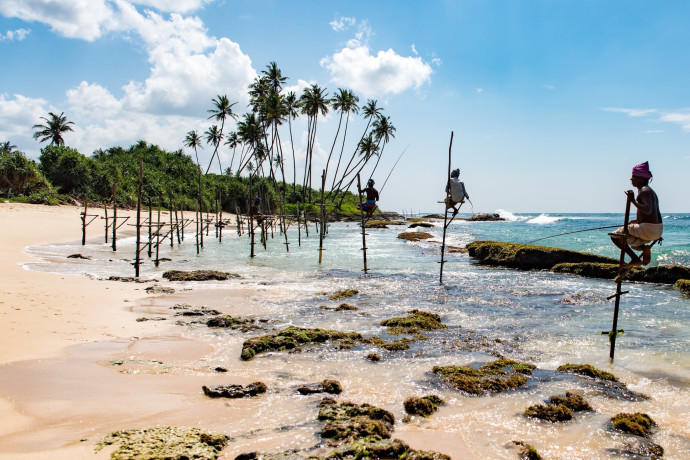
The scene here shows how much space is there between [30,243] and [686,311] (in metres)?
24.6

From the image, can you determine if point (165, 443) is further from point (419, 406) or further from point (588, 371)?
point (588, 371)

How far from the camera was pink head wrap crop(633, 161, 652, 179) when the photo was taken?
604 cm

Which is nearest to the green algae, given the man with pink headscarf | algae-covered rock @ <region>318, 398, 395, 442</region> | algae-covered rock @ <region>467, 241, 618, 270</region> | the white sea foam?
the man with pink headscarf

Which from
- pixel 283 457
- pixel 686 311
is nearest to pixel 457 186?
pixel 686 311

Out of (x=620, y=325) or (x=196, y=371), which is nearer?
(x=196, y=371)

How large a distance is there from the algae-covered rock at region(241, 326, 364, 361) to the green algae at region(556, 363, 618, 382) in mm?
3282

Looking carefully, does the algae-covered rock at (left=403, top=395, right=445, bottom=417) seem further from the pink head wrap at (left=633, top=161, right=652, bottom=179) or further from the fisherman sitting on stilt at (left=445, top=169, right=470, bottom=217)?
the fisherman sitting on stilt at (left=445, top=169, right=470, bottom=217)

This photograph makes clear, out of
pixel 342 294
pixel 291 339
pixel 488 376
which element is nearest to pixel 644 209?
pixel 488 376

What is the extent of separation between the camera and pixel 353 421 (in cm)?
412

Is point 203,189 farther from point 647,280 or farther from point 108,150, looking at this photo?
point 647,280

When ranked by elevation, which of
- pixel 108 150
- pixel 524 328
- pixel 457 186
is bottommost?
pixel 524 328

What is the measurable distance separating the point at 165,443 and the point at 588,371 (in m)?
5.67

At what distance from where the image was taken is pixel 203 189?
162 feet

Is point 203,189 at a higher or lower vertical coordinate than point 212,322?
higher
